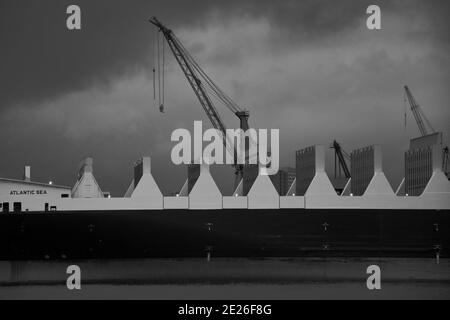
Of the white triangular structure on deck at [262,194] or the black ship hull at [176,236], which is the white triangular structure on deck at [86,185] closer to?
the black ship hull at [176,236]

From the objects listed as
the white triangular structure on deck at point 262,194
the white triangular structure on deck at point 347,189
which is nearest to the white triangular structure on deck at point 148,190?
the white triangular structure on deck at point 262,194

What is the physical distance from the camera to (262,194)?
151 feet

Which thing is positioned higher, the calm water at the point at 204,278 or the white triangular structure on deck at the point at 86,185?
the white triangular structure on deck at the point at 86,185

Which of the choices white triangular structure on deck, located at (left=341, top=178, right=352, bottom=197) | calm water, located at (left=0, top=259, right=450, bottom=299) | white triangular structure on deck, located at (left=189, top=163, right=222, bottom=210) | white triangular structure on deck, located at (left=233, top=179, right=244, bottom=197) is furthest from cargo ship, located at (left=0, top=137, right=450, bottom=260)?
white triangular structure on deck, located at (left=341, top=178, right=352, bottom=197)

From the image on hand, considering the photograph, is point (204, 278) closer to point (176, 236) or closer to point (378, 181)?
point (176, 236)

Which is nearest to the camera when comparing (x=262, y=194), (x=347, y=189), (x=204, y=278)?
(x=204, y=278)

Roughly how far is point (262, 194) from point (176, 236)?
5547 mm

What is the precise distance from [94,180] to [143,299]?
7492 mm

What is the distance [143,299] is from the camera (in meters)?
45.0

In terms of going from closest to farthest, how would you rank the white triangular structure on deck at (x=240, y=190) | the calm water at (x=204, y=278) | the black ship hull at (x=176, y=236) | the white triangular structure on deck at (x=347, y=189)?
1. the calm water at (x=204, y=278)
2. the black ship hull at (x=176, y=236)
3. the white triangular structure on deck at (x=240, y=190)
4. the white triangular structure on deck at (x=347, y=189)

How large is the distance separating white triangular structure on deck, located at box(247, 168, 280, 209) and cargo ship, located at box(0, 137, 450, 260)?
0.06 meters

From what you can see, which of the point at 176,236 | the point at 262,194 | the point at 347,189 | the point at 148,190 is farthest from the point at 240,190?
the point at 347,189

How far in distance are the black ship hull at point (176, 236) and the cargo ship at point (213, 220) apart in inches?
2.3

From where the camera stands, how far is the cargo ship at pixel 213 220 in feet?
150
